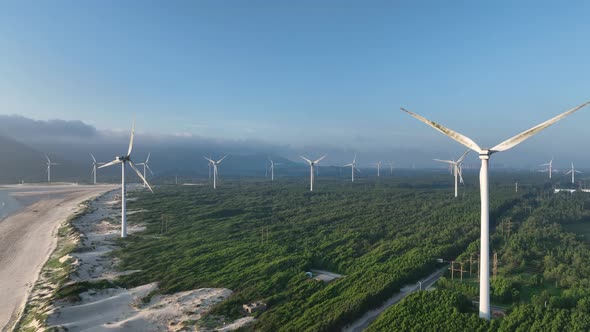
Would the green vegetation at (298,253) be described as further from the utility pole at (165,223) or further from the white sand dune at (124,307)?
the white sand dune at (124,307)

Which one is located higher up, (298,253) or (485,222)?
(485,222)

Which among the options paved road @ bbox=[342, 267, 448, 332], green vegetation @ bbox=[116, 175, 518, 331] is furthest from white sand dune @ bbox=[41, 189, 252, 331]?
paved road @ bbox=[342, 267, 448, 332]

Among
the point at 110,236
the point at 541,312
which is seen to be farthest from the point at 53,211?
the point at 541,312

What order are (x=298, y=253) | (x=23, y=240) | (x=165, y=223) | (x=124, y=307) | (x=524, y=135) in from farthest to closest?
(x=165, y=223)
(x=23, y=240)
(x=298, y=253)
(x=124, y=307)
(x=524, y=135)

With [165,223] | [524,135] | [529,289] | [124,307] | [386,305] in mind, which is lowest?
[124,307]

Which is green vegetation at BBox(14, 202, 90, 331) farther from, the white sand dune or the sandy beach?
the white sand dune

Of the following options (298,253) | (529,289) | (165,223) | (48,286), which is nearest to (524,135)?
(529,289)

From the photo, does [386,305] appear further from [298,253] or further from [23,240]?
[23,240]
